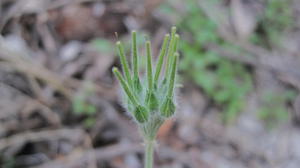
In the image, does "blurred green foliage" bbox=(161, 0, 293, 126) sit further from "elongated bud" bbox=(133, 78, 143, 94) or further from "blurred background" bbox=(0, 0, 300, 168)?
"elongated bud" bbox=(133, 78, 143, 94)

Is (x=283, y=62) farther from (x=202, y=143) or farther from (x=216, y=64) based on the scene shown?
(x=202, y=143)

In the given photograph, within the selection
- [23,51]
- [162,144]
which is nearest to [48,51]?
[23,51]

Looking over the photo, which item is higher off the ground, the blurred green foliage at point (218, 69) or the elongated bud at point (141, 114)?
the elongated bud at point (141, 114)

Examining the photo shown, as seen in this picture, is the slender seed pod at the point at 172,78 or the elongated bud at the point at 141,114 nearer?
the slender seed pod at the point at 172,78

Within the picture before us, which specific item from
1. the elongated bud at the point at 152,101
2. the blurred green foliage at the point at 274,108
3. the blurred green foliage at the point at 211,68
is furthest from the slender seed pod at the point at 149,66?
the blurred green foliage at the point at 274,108

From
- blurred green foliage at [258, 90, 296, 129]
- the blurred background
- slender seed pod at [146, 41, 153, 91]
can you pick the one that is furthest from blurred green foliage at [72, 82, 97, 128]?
slender seed pod at [146, 41, 153, 91]

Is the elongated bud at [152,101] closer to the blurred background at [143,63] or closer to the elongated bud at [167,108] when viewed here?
the elongated bud at [167,108]
